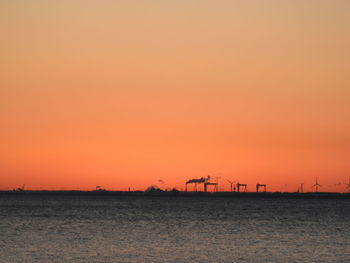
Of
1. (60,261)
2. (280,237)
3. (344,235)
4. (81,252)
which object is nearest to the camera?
(60,261)

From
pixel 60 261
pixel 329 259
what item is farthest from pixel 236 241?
pixel 60 261

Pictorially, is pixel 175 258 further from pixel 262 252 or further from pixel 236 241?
pixel 236 241

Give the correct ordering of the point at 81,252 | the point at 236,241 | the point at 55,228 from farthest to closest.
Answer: the point at 55,228
the point at 236,241
the point at 81,252

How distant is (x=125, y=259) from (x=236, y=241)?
23500mm

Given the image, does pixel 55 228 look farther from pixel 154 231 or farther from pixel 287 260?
pixel 287 260

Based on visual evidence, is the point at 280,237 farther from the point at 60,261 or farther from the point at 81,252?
the point at 60,261

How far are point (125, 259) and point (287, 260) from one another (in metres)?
16.4

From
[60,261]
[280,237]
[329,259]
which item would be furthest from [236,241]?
[60,261]

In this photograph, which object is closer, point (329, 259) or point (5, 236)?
point (329, 259)

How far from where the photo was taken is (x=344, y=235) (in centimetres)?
9712

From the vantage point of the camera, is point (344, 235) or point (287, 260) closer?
point (287, 260)

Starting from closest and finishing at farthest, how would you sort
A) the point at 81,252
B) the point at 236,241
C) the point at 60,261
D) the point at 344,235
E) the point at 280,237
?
the point at 60,261, the point at 81,252, the point at 236,241, the point at 280,237, the point at 344,235

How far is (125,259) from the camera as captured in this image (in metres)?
64.9

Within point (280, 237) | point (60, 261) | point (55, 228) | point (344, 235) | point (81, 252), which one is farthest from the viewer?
point (55, 228)
